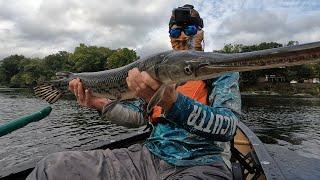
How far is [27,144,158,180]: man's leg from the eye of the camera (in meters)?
4.25

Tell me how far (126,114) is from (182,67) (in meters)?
2.50

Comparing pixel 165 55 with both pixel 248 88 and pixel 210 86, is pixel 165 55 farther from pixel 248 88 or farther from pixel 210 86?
pixel 248 88

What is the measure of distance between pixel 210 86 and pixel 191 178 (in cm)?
118

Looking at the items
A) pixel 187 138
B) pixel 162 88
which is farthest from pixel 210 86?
pixel 162 88

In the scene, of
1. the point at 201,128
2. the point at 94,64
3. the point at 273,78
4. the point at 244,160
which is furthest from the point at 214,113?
the point at 94,64

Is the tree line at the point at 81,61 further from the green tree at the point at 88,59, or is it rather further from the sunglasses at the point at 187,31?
the sunglasses at the point at 187,31

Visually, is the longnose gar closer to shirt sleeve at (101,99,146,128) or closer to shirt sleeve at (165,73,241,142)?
shirt sleeve at (165,73,241,142)

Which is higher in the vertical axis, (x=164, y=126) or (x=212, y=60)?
(x=212, y=60)

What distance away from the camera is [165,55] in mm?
3615

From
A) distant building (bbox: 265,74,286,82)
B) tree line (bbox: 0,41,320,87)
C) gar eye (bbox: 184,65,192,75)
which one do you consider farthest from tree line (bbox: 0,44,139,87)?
gar eye (bbox: 184,65,192,75)

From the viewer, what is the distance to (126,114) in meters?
5.71

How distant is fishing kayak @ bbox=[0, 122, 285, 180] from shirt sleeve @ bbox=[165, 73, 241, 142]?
870 millimetres

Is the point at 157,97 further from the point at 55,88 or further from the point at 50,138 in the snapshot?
the point at 50,138

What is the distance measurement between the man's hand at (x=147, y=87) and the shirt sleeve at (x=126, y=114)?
1.56m
